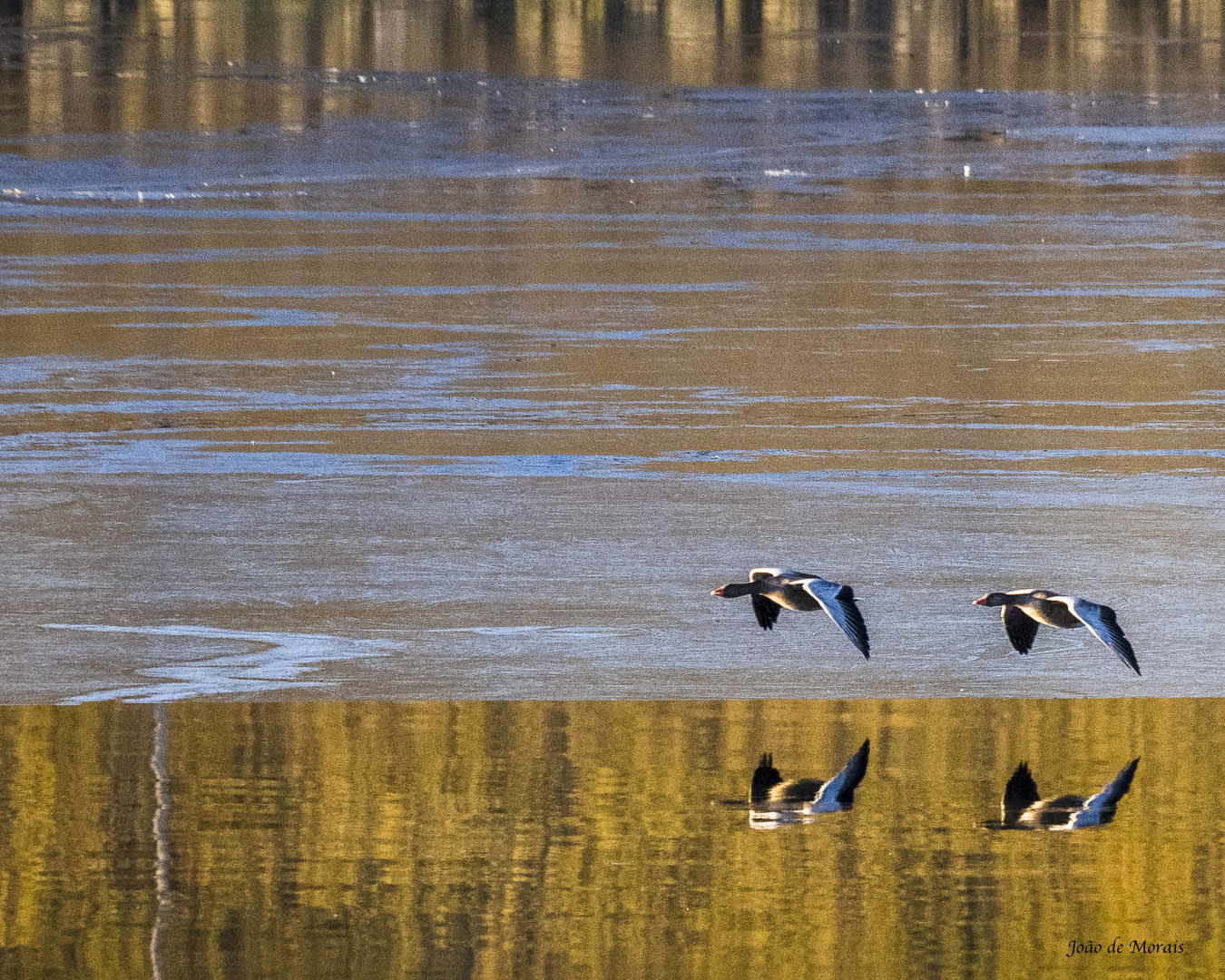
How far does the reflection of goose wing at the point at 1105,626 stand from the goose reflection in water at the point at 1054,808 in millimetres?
291

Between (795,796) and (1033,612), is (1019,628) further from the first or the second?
(795,796)

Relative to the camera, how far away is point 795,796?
432 cm

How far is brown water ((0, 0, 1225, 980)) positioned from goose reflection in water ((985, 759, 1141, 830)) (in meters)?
0.04

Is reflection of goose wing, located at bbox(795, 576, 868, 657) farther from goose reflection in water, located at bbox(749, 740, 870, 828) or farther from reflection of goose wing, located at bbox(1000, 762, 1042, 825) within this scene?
reflection of goose wing, located at bbox(1000, 762, 1042, 825)

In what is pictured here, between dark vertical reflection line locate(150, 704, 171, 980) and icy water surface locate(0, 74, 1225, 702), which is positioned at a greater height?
icy water surface locate(0, 74, 1225, 702)

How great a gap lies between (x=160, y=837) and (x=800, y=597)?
1.64 meters

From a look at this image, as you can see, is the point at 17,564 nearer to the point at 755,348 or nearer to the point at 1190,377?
the point at 755,348

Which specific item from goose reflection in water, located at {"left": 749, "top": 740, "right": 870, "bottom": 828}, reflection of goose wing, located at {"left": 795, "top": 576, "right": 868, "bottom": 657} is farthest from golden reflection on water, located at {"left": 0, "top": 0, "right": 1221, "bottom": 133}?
goose reflection in water, located at {"left": 749, "top": 740, "right": 870, "bottom": 828}

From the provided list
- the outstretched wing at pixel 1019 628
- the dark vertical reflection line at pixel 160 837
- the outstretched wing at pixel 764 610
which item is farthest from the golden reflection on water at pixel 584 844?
the outstretched wing at pixel 764 610

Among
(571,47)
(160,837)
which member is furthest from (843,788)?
(571,47)

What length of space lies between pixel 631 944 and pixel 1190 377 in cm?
565

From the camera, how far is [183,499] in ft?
22.8

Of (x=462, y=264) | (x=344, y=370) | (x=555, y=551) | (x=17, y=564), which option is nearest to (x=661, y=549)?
(x=555, y=551)

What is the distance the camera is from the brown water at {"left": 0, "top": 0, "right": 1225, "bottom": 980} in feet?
12.5
